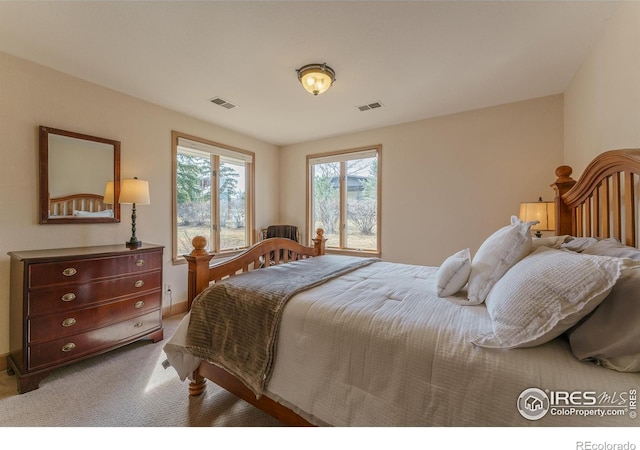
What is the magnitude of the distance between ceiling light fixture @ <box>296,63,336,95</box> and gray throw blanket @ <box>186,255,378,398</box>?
1.61 metres

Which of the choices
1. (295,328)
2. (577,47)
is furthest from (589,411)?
(577,47)

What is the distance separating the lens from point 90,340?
207 centimetres

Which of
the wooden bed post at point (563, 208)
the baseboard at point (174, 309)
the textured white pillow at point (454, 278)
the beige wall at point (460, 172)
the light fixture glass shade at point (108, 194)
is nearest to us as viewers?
the textured white pillow at point (454, 278)

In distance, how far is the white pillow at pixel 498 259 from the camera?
4.28ft

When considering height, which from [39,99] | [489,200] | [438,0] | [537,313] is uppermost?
[438,0]

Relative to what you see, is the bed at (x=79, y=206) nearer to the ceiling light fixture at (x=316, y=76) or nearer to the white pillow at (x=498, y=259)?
the ceiling light fixture at (x=316, y=76)

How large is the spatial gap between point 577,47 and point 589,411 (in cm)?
251

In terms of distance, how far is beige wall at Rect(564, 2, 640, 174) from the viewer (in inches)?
57.2

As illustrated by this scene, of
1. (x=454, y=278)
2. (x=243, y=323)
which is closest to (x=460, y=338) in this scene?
(x=454, y=278)

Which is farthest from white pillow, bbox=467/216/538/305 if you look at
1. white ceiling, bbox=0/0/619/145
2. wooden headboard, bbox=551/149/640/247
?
white ceiling, bbox=0/0/619/145

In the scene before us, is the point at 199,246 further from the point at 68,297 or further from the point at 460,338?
the point at 460,338

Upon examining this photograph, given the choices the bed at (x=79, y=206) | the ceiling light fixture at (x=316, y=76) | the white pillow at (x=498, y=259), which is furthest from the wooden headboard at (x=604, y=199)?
the bed at (x=79, y=206)

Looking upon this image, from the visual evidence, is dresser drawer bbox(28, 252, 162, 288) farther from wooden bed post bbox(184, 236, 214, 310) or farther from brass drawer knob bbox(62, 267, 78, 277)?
wooden bed post bbox(184, 236, 214, 310)

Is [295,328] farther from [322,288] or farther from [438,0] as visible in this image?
[438,0]
